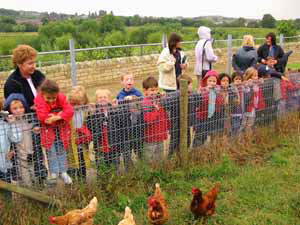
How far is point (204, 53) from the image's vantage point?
266 inches

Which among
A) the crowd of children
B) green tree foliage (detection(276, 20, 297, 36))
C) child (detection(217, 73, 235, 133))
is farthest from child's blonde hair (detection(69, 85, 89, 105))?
green tree foliage (detection(276, 20, 297, 36))

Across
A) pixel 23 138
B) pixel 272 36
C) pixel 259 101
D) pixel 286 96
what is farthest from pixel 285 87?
pixel 23 138

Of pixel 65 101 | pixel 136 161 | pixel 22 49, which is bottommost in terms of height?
pixel 136 161

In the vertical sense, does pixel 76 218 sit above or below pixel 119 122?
below

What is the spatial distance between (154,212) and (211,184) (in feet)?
4.30

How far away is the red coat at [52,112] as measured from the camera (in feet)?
11.2

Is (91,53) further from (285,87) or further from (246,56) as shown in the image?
(285,87)

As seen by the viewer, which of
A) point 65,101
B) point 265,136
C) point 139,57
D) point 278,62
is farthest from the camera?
point 139,57

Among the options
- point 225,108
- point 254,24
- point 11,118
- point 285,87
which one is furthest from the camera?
point 254,24

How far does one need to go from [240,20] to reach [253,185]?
59826 mm

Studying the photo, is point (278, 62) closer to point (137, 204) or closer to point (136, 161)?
point (136, 161)

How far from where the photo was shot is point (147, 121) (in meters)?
4.25

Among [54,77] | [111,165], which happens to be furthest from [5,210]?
[54,77]

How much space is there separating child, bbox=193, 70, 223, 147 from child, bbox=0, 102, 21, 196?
2.43 metres
